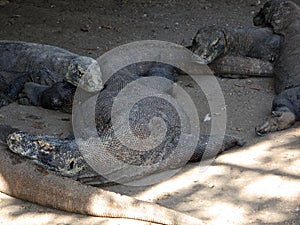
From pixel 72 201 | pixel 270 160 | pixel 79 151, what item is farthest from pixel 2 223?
pixel 270 160

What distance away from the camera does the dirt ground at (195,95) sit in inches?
147

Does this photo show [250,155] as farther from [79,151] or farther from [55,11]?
[55,11]

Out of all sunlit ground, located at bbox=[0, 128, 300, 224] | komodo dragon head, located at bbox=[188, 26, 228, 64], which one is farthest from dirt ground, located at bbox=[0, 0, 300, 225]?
komodo dragon head, located at bbox=[188, 26, 228, 64]

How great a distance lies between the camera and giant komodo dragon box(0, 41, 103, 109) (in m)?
5.26

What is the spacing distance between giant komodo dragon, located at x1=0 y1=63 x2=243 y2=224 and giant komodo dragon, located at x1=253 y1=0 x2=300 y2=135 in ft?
1.60

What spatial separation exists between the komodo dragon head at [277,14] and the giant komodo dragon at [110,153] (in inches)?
80.1

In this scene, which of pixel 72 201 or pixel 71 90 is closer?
pixel 72 201

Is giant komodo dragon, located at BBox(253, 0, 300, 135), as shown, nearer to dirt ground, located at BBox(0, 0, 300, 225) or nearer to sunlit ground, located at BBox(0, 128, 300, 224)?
dirt ground, located at BBox(0, 0, 300, 225)

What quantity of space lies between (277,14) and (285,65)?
2.95ft

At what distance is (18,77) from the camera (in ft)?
19.1

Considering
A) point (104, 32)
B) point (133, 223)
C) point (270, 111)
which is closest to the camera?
point (133, 223)

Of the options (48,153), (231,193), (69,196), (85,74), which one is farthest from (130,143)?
(85,74)

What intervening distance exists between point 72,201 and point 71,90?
177 centimetres

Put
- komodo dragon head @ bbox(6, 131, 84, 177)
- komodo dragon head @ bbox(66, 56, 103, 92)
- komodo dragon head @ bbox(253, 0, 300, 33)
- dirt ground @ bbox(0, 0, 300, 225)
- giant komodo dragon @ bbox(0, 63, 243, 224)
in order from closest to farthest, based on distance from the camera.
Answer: giant komodo dragon @ bbox(0, 63, 243, 224) < dirt ground @ bbox(0, 0, 300, 225) < komodo dragon head @ bbox(6, 131, 84, 177) < komodo dragon head @ bbox(66, 56, 103, 92) < komodo dragon head @ bbox(253, 0, 300, 33)
